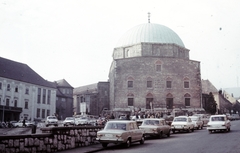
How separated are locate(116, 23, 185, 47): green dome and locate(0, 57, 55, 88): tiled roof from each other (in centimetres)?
1672

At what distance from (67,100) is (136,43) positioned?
75.2 feet

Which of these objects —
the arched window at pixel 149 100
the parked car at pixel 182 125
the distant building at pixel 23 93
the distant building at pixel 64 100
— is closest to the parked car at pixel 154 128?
the parked car at pixel 182 125

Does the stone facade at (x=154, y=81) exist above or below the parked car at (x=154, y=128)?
above

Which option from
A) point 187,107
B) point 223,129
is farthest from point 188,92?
point 223,129

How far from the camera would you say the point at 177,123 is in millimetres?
24516

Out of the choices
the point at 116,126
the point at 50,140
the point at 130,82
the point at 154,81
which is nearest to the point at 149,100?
the point at 154,81

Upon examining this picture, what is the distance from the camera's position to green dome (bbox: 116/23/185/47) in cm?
5496

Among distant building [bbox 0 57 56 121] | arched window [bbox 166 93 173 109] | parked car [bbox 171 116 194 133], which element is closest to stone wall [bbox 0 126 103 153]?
parked car [bbox 171 116 194 133]

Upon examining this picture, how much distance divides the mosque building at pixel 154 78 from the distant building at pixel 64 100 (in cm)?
1673

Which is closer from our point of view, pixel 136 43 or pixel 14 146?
pixel 14 146

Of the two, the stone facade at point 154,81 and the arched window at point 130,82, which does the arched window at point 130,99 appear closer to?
the stone facade at point 154,81

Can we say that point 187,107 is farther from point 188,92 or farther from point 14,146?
point 14,146

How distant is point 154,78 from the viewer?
169ft

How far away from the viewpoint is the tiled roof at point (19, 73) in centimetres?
4594
